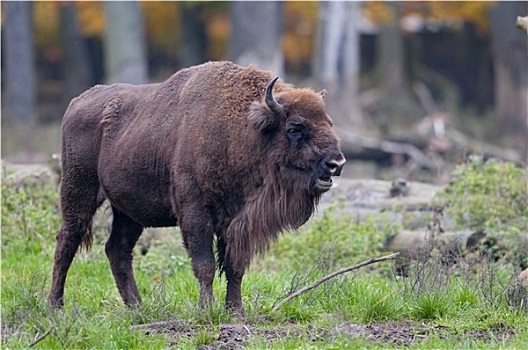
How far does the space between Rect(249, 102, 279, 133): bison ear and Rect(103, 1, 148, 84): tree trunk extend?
16632 millimetres

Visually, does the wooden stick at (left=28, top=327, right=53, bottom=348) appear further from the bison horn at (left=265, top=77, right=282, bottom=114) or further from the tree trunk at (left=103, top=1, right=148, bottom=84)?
the tree trunk at (left=103, top=1, right=148, bottom=84)

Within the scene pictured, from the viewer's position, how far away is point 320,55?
84.6 ft

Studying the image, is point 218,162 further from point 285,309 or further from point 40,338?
point 40,338

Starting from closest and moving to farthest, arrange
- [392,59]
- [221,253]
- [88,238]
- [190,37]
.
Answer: [221,253] → [88,238] → [392,59] → [190,37]

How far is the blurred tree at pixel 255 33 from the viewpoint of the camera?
21422 mm

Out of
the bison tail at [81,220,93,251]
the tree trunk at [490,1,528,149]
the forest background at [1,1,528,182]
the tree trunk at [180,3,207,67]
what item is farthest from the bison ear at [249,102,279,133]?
the tree trunk at [180,3,207,67]

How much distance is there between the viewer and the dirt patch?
21.7ft

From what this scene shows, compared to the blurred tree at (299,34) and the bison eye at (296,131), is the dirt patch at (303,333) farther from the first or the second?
the blurred tree at (299,34)

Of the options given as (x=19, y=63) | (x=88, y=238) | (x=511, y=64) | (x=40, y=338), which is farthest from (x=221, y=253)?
(x=19, y=63)

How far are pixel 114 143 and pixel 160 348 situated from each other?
2294mm

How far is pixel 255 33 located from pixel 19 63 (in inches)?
330

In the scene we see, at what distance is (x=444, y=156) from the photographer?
17547 millimetres

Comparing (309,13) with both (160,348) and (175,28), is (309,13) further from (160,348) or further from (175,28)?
(160,348)

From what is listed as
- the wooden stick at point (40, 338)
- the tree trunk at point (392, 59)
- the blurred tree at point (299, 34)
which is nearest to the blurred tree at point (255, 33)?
the blurred tree at point (299, 34)
